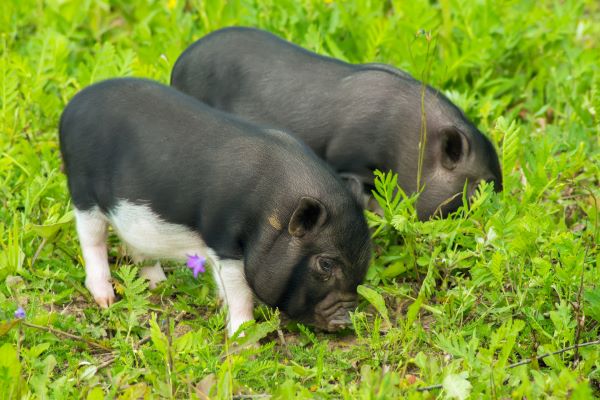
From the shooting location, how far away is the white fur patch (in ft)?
17.4

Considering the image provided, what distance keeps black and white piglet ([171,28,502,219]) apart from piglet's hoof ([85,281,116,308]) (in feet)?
5.01

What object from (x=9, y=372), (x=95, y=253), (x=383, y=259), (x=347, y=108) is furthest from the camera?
(x=347, y=108)

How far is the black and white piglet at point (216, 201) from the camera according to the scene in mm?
5086

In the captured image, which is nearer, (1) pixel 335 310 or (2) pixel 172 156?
(1) pixel 335 310

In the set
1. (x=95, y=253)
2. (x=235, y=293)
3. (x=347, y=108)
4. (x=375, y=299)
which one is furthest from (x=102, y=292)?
(x=347, y=108)

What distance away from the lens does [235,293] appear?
17.4ft

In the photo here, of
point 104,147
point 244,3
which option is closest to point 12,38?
point 244,3

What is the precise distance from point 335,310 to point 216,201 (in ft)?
2.65

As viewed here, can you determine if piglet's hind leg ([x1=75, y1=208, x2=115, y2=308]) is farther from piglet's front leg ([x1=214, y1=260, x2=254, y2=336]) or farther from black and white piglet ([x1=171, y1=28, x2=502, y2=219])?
black and white piglet ([x1=171, y1=28, x2=502, y2=219])

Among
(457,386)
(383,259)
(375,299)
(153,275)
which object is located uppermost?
(457,386)

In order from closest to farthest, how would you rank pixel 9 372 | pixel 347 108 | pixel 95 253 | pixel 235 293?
pixel 9 372
pixel 235 293
pixel 95 253
pixel 347 108

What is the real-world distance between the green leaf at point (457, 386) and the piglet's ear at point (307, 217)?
1.01 m

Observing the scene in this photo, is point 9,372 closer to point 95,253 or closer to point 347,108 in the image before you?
point 95,253

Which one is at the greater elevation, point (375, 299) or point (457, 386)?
point (457, 386)
